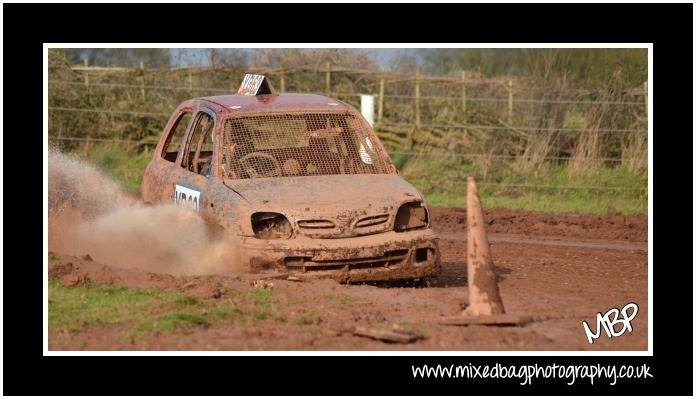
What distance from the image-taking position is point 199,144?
10.9 m

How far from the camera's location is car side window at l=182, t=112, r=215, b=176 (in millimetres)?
10867

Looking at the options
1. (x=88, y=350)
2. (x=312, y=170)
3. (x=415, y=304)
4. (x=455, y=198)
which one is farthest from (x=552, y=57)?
(x=88, y=350)

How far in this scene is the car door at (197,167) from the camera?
10.3 m

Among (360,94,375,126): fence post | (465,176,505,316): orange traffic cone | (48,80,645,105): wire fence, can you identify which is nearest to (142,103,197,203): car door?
(465,176,505,316): orange traffic cone

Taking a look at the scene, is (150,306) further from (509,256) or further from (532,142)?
(532,142)

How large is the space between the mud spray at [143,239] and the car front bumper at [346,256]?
29cm

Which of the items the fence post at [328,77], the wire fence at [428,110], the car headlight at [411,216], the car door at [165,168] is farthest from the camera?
the fence post at [328,77]

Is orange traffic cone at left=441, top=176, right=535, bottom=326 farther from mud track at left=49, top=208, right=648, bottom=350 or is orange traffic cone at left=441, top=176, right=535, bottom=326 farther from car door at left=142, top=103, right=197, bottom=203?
car door at left=142, top=103, right=197, bottom=203

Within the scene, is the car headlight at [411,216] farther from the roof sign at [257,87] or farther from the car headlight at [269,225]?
the roof sign at [257,87]

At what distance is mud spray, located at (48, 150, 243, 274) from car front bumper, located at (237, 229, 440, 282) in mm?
291

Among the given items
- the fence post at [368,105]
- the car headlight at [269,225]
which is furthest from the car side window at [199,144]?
the fence post at [368,105]

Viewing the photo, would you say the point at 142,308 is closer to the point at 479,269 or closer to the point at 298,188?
the point at 298,188
